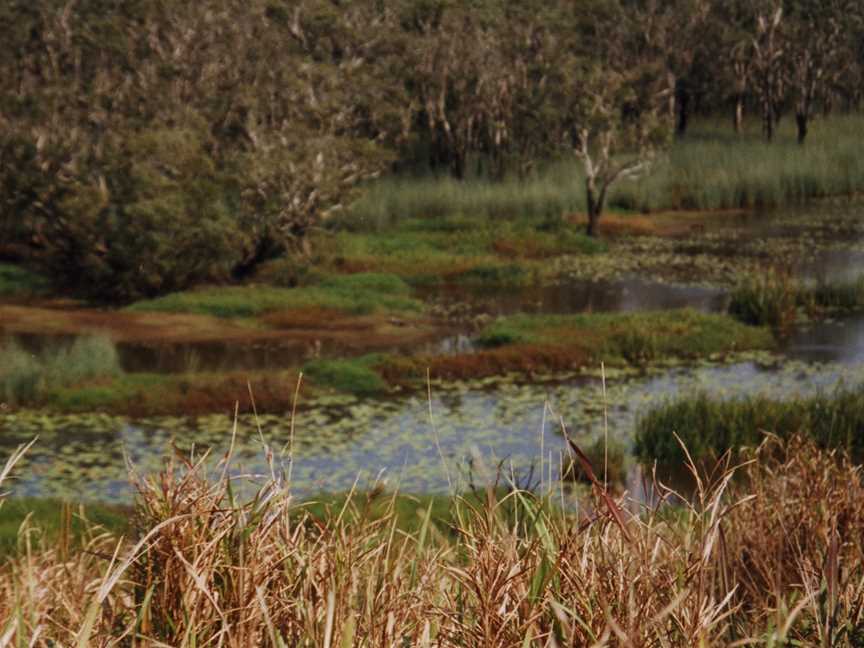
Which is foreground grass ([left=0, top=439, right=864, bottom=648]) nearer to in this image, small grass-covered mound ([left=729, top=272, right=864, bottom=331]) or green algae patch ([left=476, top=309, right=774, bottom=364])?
green algae patch ([left=476, top=309, right=774, bottom=364])

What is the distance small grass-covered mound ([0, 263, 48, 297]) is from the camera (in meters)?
27.3

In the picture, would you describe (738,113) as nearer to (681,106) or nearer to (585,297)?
(681,106)

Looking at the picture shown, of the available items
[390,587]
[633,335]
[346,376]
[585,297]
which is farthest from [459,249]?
[390,587]

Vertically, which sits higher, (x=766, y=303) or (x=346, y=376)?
(x=346, y=376)

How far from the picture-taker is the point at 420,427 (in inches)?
676

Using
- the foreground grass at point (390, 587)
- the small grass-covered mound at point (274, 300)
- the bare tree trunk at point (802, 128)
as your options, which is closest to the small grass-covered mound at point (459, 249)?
the small grass-covered mound at point (274, 300)

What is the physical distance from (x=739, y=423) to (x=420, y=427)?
390cm

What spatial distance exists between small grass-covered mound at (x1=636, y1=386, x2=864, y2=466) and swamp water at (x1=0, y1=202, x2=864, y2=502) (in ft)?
1.86

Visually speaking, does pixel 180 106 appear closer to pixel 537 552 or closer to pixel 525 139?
pixel 525 139

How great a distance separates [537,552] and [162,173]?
82.6ft

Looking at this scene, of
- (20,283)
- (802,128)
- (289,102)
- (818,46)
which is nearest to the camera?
(20,283)

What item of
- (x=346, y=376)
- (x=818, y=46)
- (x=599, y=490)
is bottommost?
(x=346, y=376)

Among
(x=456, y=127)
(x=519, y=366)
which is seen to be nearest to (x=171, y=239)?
(x=519, y=366)

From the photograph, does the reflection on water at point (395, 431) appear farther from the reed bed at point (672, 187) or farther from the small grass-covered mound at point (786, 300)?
the reed bed at point (672, 187)
